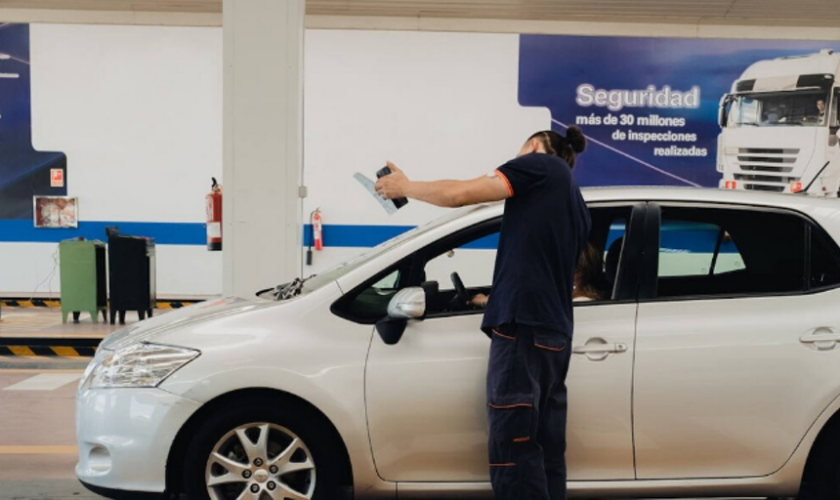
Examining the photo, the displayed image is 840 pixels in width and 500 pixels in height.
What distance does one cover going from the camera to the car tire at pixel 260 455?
369cm

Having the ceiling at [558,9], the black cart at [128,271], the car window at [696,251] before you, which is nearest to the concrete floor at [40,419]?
the black cart at [128,271]

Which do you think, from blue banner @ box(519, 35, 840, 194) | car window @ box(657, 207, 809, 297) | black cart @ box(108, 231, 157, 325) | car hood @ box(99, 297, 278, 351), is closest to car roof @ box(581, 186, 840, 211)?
car window @ box(657, 207, 809, 297)

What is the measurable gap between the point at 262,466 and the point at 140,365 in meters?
0.69

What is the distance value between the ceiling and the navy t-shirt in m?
9.34

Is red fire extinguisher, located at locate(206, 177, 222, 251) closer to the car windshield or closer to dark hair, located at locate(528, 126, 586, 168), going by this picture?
the car windshield

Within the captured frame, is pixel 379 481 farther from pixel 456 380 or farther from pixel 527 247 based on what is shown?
pixel 527 247

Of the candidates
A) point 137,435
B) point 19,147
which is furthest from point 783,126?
point 19,147

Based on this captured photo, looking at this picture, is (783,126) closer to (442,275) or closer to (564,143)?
(442,275)

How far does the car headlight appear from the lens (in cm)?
371

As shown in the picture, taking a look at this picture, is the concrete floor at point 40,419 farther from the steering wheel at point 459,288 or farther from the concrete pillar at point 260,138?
the steering wheel at point 459,288

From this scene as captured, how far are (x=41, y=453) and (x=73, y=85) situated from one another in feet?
29.1

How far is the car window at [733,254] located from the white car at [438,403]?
77 mm

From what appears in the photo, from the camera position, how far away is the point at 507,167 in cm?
344

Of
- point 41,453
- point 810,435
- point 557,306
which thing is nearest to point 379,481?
point 557,306
